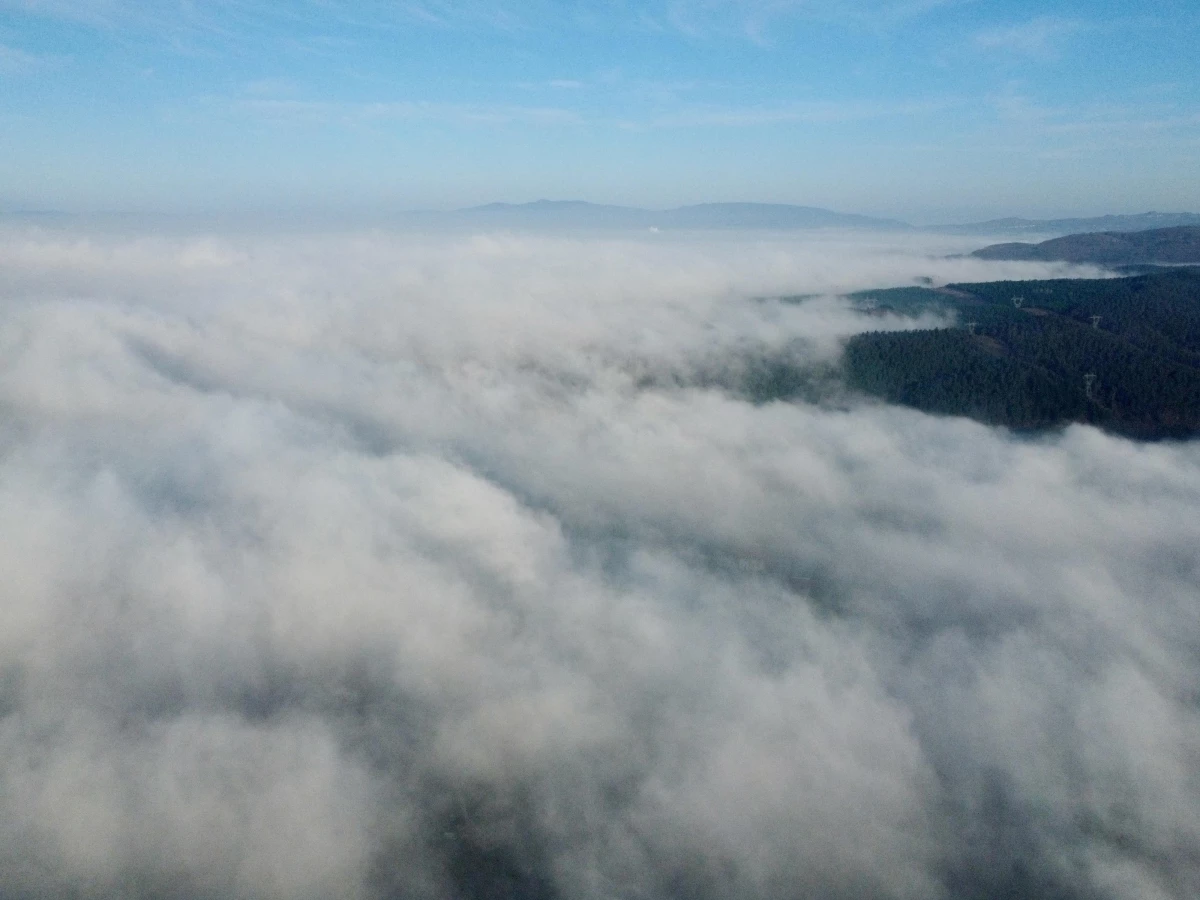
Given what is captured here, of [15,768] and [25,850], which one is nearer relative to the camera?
[25,850]

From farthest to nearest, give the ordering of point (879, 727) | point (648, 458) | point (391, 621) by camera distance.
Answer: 1. point (648, 458)
2. point (391, 621)
3. point (879, 727)

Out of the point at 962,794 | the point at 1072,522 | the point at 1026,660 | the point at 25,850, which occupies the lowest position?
the point at 25,850

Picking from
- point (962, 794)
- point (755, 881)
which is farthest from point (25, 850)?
point (962, 794)

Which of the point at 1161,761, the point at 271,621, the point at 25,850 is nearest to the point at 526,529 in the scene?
the point at 271,621

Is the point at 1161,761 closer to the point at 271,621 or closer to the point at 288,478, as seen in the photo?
the point at 271,621

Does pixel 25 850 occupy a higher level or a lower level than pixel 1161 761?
lower

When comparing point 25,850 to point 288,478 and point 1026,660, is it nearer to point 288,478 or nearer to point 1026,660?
Answer: point 288,478

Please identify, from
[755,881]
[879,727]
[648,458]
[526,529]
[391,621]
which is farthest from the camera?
[648,458]
